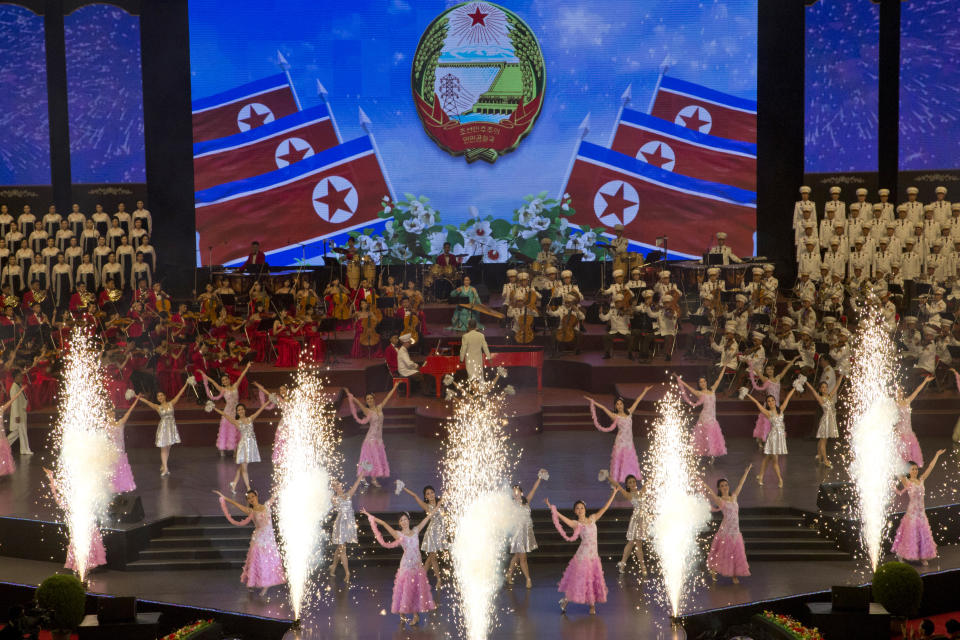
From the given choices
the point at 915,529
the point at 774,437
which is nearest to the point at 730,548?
the point at 915,529

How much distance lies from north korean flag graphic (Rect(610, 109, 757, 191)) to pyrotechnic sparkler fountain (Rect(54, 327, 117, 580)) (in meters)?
11.8

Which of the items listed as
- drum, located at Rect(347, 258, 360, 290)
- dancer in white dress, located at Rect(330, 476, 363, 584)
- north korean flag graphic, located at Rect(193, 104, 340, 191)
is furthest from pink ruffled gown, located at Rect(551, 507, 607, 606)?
north korean flag graphic, located at Rect(193, 104, 340, 191)

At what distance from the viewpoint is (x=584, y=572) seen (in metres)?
13.0

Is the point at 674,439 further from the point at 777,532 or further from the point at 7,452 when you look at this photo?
the point at 7,452

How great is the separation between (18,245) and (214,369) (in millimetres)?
8703

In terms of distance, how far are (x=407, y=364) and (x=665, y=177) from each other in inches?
339

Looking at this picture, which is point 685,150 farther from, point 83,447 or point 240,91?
point 83,447

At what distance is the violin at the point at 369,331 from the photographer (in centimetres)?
2073

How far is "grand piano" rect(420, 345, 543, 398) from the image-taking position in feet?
62.2

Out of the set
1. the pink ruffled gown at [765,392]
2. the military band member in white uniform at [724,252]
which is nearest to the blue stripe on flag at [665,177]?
the military band member in white uniform at [724,252]

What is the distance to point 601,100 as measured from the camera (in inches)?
979

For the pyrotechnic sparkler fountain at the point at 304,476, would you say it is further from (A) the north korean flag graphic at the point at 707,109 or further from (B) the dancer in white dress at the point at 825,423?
(A) the north korean flag graphic at the point at 707,109

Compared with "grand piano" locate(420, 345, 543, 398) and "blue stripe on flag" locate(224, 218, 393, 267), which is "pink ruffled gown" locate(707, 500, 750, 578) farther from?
"blue stripe on flag" locate(224, 218, 393, 267)

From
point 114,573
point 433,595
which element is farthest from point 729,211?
point 114,573
